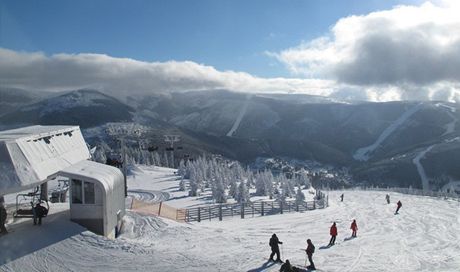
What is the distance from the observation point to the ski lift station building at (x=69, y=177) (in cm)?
2198

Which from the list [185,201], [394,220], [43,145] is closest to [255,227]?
[394,220]

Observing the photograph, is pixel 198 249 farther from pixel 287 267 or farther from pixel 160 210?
pixel 160 210

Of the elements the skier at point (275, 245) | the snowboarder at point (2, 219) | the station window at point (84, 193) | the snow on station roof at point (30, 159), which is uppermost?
the snow on station roof at point (30, 159)

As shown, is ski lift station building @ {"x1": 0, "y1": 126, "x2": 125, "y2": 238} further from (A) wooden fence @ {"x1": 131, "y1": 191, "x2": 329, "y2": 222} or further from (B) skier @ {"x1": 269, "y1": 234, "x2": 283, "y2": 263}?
(B) skier @ {"x1": 269, "y1": 234, "x2": 283, "y2": 263}

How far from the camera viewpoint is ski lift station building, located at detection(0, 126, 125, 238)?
21984 mm

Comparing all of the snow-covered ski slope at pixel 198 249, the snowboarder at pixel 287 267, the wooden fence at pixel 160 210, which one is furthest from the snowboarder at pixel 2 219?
the wooden fence at pixel 160 210

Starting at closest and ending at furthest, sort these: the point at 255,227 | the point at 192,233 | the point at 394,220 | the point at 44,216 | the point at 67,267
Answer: the point at 67,267 → the point at 44,216 → the point at 192,233 → the point at 255,227 → the point at 394,220

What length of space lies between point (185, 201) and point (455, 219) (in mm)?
36561

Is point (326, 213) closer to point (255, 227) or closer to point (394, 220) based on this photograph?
point (394, 220)

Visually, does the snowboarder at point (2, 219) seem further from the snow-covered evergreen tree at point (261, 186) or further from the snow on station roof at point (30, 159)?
the snow-covered evergreen tree at point (261, 186)

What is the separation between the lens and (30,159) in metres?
23.5

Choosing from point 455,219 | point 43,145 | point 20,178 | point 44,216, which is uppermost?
point 43,145

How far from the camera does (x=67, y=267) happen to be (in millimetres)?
20609

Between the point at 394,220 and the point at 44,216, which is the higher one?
the point at 44,216
